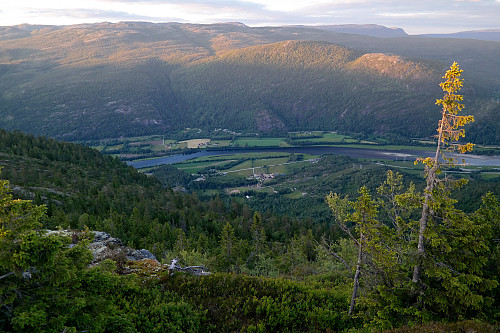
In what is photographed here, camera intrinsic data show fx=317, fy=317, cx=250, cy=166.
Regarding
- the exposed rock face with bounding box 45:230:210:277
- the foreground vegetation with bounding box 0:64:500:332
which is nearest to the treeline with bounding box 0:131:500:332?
the foreground vegetation with bounding box 0:64:500:332

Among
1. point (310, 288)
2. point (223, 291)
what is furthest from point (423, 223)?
point (223, 291)

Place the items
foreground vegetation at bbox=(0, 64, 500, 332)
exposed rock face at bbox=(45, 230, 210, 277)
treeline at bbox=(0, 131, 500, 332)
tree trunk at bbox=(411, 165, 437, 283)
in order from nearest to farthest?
treeline at bbox=(0, 131, 500, 332) < foreground vegetation at bbox=(0, 64, 500, 332) < tree trunk at bbox=(411, 165, 437, 283) < exposed rock face at bbox=(45, 230, 210, 277)

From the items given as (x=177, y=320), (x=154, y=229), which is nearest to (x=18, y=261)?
(x=177, y=320)

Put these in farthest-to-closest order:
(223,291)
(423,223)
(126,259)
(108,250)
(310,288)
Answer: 1. (108,250)
2. (126,259)
3. (310,288)
4. (223,291)
5. (423,223)

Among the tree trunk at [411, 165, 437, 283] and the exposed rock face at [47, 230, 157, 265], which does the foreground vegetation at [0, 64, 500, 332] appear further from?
the exposed rock face at [47, 230, 157, 265]

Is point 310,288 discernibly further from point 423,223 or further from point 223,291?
point 423,223

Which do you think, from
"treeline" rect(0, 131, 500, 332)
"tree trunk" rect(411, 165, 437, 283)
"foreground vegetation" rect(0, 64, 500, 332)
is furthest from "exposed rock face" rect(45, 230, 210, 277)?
"tree trunk" rect(411, 165, 437, 283)

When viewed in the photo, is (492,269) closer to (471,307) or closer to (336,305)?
(471,307)

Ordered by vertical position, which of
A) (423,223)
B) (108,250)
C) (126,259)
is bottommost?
(126,259)

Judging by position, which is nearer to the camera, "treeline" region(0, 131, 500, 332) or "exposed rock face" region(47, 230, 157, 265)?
"treeline" region(0, 131, 500, 332)

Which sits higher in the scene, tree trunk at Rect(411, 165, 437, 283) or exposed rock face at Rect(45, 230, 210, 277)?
tree trunk at Rect(411, 165, 437, 283)

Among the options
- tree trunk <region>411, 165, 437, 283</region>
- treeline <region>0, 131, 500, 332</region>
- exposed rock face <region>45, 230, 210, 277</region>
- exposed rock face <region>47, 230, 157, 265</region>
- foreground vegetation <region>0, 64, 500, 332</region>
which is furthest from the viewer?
exposed rock face <region>47, 230, 157, 265</region>

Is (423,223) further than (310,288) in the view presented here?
No
